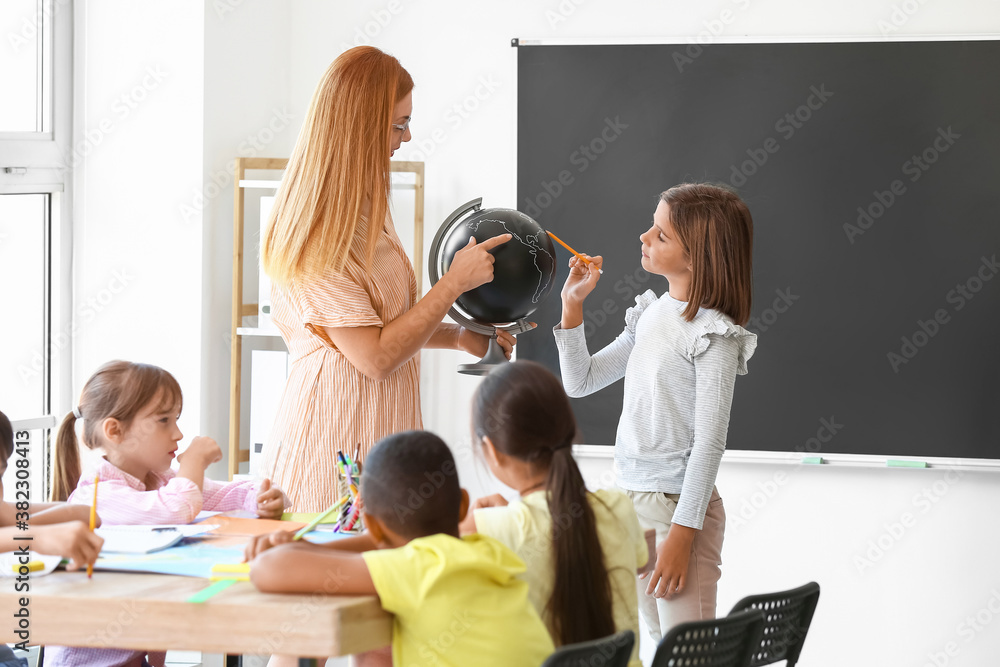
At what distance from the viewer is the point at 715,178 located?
3.00 meters

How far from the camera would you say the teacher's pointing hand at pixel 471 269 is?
1856 millimetres

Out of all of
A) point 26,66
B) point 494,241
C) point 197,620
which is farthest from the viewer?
point 26,66

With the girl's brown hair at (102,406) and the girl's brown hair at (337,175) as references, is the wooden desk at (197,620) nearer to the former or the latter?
the girl's brown hair at (102,406)

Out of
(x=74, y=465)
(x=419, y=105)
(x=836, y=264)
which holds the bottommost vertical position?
(x=74, y=465)

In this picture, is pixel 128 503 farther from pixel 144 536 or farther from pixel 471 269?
pixel 471 269

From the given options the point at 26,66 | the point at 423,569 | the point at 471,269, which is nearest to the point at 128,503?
the point at 423,569

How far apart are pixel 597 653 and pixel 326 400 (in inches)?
31.1

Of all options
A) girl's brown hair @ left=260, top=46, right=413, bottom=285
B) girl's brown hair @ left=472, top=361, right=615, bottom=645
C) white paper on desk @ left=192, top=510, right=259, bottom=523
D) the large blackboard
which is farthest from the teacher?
the large blackboard

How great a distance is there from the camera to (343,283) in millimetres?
1767

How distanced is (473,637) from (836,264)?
211 centimetres

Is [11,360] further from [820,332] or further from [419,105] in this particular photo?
[820,332]

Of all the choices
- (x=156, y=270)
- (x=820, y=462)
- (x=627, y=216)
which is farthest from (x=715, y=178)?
(x=156, y=270)

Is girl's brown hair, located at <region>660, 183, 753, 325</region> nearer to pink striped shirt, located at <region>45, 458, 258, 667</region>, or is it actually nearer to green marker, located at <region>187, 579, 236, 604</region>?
pink striped shirt, located at <region>45, 458, 258, 667</region>

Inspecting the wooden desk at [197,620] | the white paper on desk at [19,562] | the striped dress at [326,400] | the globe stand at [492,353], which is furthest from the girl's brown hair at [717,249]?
the white paper on desk at [19,562]
